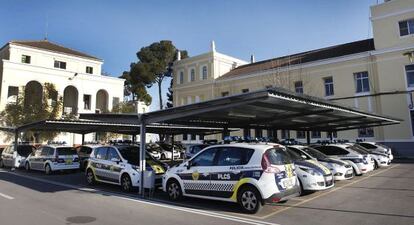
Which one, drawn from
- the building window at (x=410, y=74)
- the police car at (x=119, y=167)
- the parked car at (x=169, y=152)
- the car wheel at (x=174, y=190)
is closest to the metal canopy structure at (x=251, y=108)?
the police car at (x=119, y=167)

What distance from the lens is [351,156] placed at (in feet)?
53.4

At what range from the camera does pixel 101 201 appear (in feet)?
34.4

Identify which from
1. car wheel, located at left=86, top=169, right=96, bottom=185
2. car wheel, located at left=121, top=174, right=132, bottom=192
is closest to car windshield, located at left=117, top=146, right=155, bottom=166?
car wheel, located at left=121, top=174, right=132, bottom=192

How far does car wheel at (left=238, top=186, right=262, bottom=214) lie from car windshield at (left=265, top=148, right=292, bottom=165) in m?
0.92

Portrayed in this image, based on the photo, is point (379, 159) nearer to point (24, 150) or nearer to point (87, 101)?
point (24, 150)

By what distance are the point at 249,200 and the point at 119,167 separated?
6.08 m

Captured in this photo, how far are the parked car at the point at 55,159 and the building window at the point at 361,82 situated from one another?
27.5 metres

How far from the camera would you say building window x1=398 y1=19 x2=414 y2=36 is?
101 ft

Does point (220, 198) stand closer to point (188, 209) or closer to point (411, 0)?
point (188, 209)

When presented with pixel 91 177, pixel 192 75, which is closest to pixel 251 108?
pixel 91 177

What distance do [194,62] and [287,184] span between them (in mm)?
39944

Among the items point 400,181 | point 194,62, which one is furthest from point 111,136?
point 400,181

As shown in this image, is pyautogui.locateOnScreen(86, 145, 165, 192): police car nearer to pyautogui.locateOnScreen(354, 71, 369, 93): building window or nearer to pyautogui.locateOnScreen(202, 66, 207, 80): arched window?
pyautogui.locateOnScreen(354, 71, 369, 93): building window

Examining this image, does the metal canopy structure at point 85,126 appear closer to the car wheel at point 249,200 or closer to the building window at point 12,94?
the car wheel at point 249,200
